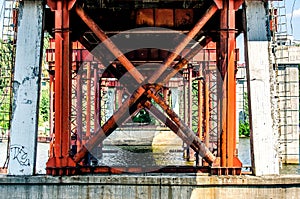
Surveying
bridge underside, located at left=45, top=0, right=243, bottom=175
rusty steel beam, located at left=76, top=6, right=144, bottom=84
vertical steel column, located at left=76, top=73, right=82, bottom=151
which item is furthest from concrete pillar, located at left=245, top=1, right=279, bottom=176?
vertical steel column, located at left=76, top=73, right=82, bottom=151

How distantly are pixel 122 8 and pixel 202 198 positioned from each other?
15.8ft

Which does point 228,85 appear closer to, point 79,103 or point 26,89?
point 26,89

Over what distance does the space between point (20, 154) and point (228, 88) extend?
12.6 feet

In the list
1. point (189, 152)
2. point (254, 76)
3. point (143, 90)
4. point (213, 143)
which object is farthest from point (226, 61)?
point (189, 152)

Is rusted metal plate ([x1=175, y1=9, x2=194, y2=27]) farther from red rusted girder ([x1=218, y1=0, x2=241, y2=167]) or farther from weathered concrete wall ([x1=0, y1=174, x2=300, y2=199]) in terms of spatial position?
weathered concrete wall ([x1=0, y1=174, x2=300, y2=199])

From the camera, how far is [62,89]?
29.1 ft

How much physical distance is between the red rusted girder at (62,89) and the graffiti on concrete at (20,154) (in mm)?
429

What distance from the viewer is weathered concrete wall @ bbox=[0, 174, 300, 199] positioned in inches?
327

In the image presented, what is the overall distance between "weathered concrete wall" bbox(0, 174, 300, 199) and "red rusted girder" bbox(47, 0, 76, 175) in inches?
19.2

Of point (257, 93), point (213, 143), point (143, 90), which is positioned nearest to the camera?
point (257, 93)

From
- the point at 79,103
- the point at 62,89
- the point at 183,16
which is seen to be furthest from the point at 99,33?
the point at 79,103

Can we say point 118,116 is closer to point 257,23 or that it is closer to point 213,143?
point 257,23

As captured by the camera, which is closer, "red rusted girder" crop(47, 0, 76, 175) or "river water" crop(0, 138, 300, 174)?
"red rusted girder" crop(47, 0, 76, 175)

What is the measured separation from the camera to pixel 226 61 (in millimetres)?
8922
